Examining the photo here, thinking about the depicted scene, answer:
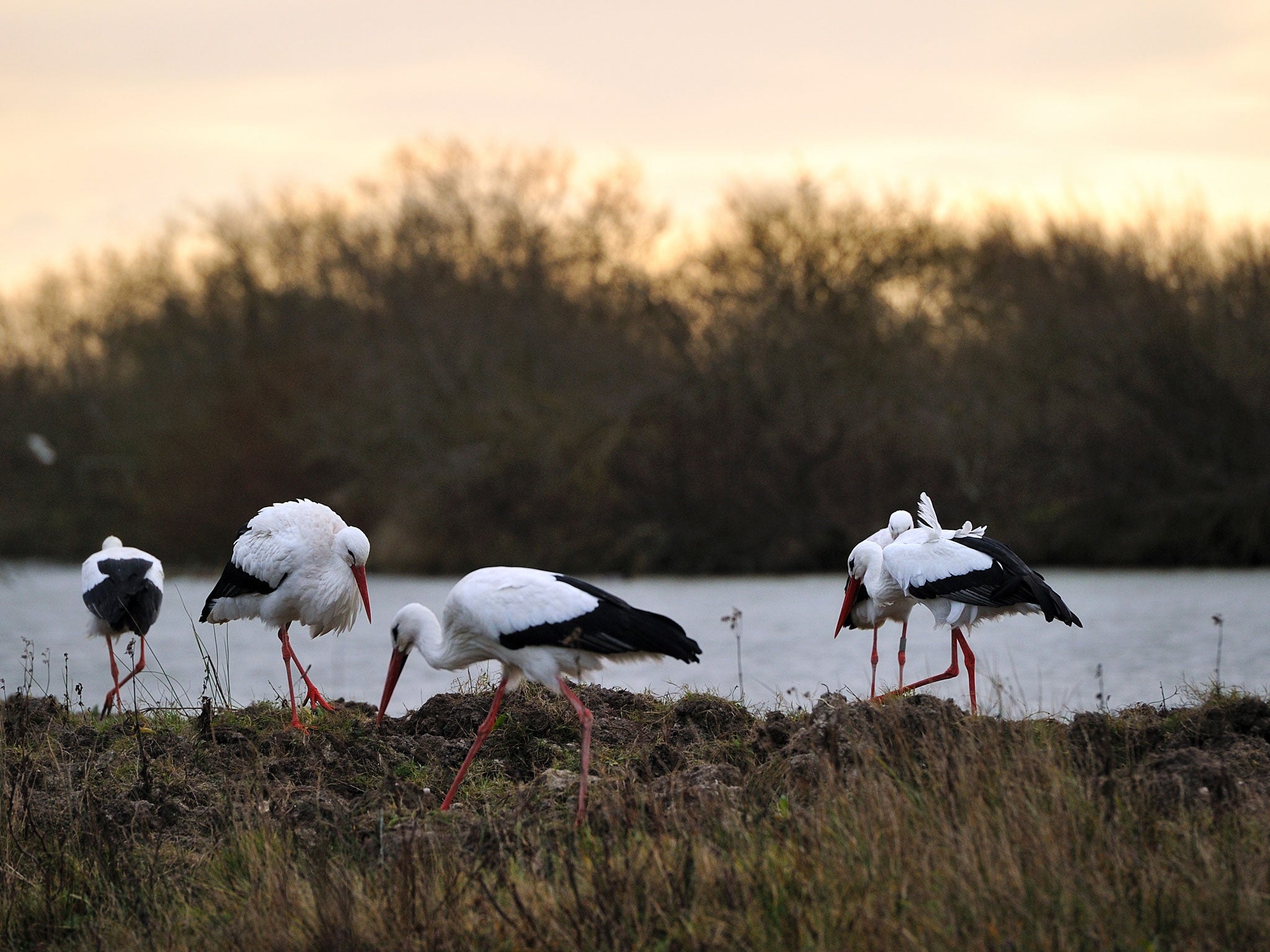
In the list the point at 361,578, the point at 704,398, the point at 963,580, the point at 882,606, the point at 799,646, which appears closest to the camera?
the point at 361,578

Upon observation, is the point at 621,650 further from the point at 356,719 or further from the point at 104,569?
the point at 104,569

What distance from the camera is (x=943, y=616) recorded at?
9.11m

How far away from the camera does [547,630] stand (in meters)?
6.42

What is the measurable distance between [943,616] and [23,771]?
5.49m

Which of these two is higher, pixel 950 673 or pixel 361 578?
pixel 361 578

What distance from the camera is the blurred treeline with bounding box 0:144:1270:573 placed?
2550 cm

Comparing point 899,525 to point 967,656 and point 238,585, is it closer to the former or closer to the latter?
point 967,656

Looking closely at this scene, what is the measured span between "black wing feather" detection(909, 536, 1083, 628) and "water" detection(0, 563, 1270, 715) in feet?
1.26

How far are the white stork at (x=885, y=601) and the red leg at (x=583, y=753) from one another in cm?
281

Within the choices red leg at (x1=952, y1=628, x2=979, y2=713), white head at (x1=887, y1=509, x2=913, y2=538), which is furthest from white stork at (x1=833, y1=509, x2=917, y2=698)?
red leg at (x1=952, y1=628, x2=979, y2=713)

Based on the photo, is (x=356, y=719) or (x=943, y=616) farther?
(x=943, y=616)

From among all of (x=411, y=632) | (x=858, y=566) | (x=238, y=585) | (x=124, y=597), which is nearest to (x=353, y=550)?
(x=238, y=585)

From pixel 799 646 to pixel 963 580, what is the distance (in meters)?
8.47

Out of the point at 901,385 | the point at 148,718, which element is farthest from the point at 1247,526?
the point at 148,718
